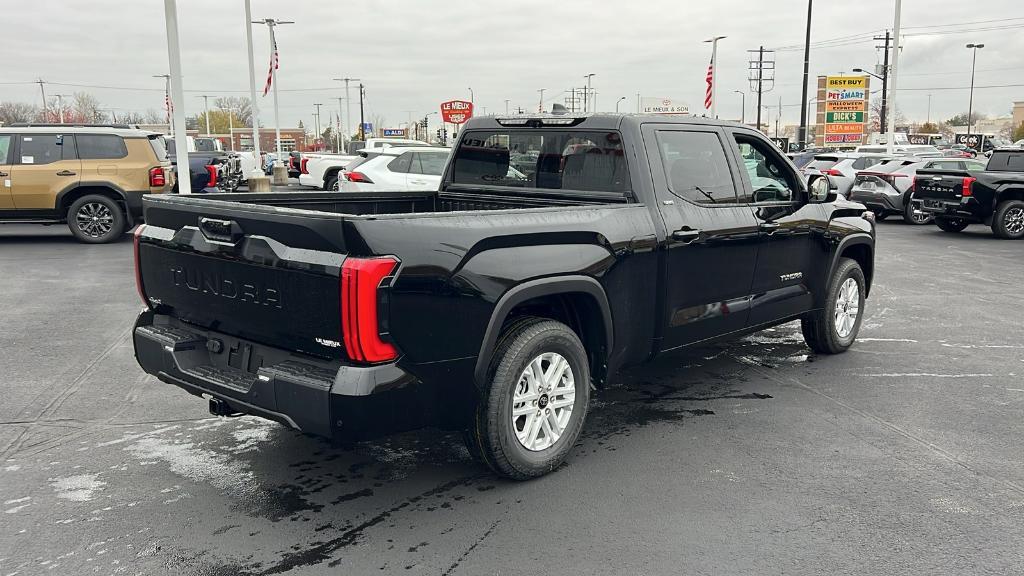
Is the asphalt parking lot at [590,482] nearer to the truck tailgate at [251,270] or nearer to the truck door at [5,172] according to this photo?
the truck tailgate at [251,270]

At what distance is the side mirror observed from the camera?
6102mm

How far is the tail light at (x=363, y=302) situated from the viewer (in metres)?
3.43

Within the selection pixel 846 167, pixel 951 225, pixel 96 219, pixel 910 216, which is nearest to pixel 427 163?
pixel 96 219

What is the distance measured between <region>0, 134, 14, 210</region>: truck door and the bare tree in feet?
299

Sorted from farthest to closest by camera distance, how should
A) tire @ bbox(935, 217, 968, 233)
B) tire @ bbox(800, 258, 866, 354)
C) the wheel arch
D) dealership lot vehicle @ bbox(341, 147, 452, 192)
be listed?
dealership lot vehicle @ bbox(341, 147, 452, 192), tire @ bbox(935, 217, 968, 233), tire @ bbox(800, 258, 866, 354), the wheel arch

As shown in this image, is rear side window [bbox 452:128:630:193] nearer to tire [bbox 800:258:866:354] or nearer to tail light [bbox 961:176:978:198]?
tire [bbox 800:258:866:354]

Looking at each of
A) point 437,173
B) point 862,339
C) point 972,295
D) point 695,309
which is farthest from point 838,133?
point 695,309

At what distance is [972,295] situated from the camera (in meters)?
10.1

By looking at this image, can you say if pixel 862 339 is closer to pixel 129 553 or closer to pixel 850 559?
pixel 850 559

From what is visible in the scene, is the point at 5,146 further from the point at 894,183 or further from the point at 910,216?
the point at 910,216

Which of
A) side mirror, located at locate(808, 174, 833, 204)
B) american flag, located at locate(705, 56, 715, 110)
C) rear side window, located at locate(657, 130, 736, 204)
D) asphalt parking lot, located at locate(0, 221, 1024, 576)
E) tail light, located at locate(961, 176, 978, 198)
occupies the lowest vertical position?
asphalt parking lot, located at locate(0, 221, 1024, 576)

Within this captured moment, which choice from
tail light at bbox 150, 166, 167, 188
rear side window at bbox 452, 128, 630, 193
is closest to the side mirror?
rear side window at bbox 452, 128, 630, 193

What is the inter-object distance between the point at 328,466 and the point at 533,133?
250 centimetres

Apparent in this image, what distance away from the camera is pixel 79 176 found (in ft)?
45.4
